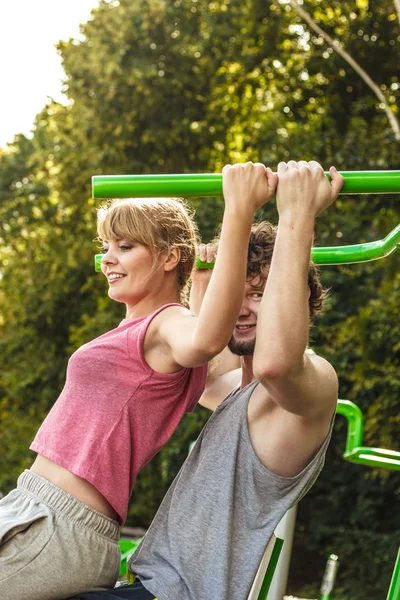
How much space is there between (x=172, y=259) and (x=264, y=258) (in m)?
0.19

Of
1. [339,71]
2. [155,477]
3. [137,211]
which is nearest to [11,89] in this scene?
[339,71]

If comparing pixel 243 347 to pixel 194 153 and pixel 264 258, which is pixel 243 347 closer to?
pixel 264 258

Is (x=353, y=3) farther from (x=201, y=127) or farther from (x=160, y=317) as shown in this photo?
(x=160, y=317)

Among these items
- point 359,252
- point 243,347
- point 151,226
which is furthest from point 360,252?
point 151,226

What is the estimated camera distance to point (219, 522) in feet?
5.23

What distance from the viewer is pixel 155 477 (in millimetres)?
8680

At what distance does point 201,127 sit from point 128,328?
8.45 m

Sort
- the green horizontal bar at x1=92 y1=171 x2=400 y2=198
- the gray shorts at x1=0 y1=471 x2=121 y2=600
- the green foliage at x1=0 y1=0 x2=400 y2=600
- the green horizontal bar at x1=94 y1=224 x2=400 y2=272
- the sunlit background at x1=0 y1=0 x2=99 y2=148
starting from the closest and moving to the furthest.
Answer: the green horizontal bar at x1=92 y1=171 x2=400 y2=198 < the gray shorts at x1=0 y1=471 x2=121 y2=600 < the green horizontal bar at x1=94 y1=224 x2=400 y2=272 < the green foliage at x1=0 y1=0 x2=400 y2=600 < the sunlit background at x1=0 y1=0 x2=99 y2=148

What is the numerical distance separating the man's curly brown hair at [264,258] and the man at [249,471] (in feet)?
0.91

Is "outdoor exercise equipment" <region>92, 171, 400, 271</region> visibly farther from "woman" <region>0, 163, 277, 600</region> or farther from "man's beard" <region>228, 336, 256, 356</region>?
"man's beard" <region>228, 336, 256, 356</region>

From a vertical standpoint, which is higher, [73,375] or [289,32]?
[289,32]

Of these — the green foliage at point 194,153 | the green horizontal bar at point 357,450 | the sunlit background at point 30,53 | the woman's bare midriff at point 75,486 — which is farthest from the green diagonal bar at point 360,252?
the sunlit background at point 30,53

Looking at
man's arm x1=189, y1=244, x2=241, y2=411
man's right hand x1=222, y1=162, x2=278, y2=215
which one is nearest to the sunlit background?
man's arm x1=189, y1=244, x2=241, y2=411

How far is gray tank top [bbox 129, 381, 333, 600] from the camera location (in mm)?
1588
